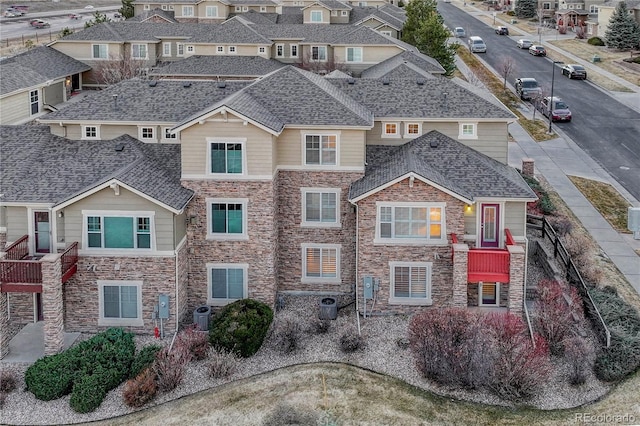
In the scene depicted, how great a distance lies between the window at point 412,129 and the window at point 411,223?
5.25 m

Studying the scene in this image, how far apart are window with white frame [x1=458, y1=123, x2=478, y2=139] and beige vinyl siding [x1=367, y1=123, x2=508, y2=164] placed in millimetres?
138

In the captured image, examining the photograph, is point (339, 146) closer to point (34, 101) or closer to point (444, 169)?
point (444, 169)

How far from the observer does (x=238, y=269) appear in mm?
28141

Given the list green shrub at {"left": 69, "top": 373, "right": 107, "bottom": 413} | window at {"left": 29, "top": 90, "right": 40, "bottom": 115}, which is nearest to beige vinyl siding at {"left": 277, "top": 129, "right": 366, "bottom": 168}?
green shrub at {"left": 69, "top": 373, "right": 107, "bottom": 413}

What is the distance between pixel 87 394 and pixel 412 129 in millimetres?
17861

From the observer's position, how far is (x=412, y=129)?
1235 inches

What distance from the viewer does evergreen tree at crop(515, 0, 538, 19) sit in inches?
5002

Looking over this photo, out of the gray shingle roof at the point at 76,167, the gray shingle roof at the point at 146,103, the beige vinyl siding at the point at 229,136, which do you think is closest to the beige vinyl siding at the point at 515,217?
the beige vinyl siding at the point at 229,136

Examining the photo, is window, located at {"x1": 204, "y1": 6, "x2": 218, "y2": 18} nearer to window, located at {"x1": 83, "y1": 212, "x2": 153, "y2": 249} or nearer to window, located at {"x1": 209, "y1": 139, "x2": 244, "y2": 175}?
window, located at {"x1": 209, "y1": 139, "x2": 244, "y2": 175}

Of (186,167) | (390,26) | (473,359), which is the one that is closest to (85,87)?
(390,26)

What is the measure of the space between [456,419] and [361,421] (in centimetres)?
302

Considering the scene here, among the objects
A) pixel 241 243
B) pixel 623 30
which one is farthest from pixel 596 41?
pixel 241 243

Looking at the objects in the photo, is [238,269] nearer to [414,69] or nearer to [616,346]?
[616,346]

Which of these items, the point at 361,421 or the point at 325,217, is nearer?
the point at 361,421
